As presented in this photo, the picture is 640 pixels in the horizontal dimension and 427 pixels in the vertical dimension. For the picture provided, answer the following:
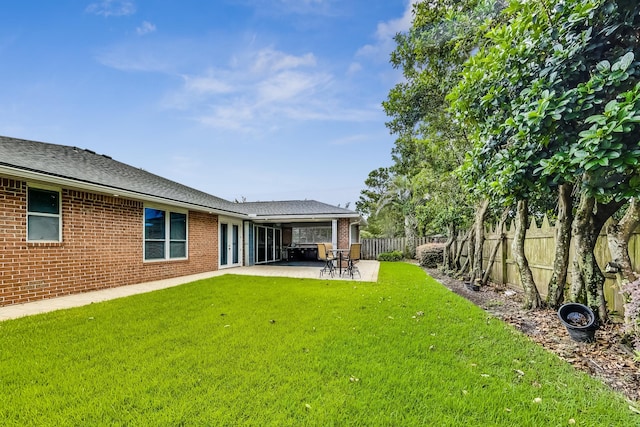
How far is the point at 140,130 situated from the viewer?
13.9m

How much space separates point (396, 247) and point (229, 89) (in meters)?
12.8

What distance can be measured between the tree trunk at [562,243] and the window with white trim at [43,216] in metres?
10.2

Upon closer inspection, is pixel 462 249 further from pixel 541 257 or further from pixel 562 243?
pixel 562 243

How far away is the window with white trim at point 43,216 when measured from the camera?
6133 mm

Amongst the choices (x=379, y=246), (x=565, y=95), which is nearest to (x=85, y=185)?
(x=565, y=95)

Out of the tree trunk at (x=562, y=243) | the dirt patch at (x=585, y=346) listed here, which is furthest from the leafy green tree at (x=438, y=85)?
the dirt patch at (x=585, y=346)

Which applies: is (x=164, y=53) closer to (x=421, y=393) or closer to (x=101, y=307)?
(x=101, y=307)

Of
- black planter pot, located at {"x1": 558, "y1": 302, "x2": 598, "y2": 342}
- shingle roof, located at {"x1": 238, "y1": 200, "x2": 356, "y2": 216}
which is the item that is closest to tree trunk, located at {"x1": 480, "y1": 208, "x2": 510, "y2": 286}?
black planter pot, located at {"x1": 558, "y1": 302, "x2": 598, "y2": 342}

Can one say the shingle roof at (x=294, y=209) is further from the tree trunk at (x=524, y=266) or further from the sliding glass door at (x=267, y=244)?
the tree trunk at (x=524, y=266)

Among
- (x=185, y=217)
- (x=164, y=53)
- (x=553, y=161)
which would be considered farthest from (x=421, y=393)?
(x=164, y=53)

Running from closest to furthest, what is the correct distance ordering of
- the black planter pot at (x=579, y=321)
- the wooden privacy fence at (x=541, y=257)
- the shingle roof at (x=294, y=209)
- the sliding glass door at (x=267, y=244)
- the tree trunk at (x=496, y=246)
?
the black planter pot at (x=579, y=321) → the wooden privacy fence at (x=541, y=257) → the tree trunk at (x=496, y=246) → the shingle roof at (x=294, y=209) → the sliding glass door at (x=267, y=244)

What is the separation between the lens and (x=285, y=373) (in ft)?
9.54

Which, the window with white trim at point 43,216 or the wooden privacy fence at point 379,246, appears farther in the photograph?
the wooden privacy fence at point 379,246

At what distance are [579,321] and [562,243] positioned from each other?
4.85 feet
